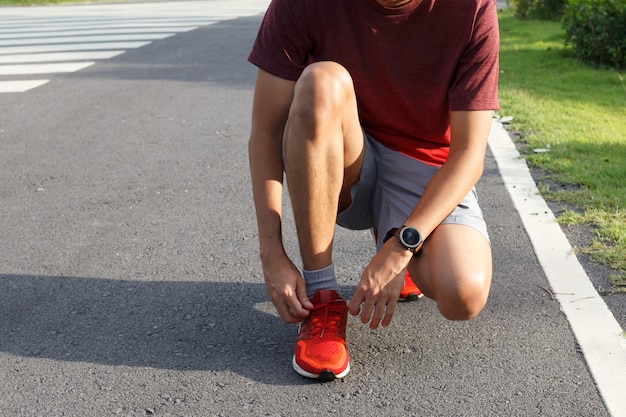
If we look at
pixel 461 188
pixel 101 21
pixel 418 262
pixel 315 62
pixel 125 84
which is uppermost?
pixel 315 62

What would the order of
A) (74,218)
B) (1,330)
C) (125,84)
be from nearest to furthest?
(1,330) → (74,218) → (125,84)

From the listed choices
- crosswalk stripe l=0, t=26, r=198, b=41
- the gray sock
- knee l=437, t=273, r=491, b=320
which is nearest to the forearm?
the gray sock

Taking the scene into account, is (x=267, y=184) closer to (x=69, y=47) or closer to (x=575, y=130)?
(x=575, y=130)

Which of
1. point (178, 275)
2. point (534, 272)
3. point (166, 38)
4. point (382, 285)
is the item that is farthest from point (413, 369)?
point (166, 38)

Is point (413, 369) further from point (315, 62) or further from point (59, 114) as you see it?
point (59, 114)

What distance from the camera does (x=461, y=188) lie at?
284 cm

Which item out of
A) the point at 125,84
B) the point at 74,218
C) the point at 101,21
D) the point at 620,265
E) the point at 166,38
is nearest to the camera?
the point at 620,265

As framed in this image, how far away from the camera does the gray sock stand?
114 inches

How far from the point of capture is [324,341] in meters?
2.80

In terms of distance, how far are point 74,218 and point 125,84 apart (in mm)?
4514

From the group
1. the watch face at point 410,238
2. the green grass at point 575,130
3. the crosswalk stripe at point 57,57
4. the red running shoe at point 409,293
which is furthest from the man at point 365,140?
the crosswalk stripe at point 57,57

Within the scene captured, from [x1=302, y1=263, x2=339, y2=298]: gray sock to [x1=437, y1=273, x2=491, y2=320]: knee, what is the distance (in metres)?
0.35

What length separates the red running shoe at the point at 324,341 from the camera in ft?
9.04

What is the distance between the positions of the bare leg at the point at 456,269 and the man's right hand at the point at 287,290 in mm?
381
